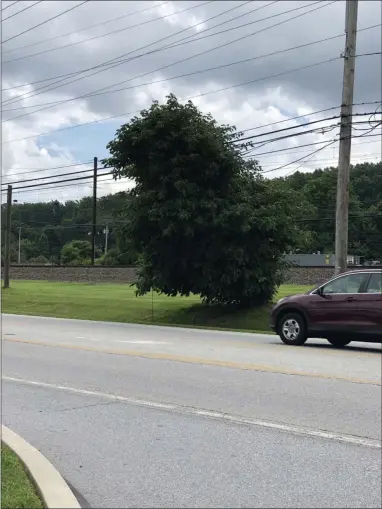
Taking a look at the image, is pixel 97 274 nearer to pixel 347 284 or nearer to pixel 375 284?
pixel 347 284

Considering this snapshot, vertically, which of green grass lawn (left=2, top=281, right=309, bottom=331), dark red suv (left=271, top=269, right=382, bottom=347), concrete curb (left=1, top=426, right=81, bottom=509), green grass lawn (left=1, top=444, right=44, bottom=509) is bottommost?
green grass lawn (left=2, top=281, right=309, bottom=331)

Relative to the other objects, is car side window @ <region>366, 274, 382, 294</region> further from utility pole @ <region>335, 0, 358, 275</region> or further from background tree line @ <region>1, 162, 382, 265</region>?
background tree line @ <region>1, 162, 382, 265</region>

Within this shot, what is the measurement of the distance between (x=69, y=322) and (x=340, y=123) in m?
10.6

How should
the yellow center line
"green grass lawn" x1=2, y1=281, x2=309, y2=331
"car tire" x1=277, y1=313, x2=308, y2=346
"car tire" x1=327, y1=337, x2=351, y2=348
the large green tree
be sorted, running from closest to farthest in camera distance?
1. the yellow center line
2. "car tire" x1=277, y1=313, x2=308, y2=346
3. "car tire" x1=327, y1=337, x2=351, y2=348
4. the large green tree
5. "green grass lawn" x1=2, y1=281, x2=309, y2=331

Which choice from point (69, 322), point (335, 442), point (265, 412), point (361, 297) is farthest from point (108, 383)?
point (69, 322)

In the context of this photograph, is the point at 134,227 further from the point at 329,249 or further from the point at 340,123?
the point at 329,249

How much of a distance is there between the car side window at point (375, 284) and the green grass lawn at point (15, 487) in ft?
29.4

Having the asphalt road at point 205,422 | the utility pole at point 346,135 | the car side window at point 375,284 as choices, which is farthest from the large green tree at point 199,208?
the asphalt road at point 205,422

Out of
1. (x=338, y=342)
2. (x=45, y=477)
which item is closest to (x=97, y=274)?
(x=338, y=342)

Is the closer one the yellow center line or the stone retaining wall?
the yellow center line

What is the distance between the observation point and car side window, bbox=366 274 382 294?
485 inches

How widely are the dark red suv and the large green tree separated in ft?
22.5

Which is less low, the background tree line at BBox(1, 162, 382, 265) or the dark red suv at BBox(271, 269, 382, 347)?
the background tree line at BBox(1, 162, 382, 265)

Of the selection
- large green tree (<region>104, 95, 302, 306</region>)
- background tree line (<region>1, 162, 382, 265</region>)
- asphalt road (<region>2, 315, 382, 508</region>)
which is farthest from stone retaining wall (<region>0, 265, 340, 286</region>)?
asphalt road (<region>2, 315, 382, 508</region>)
